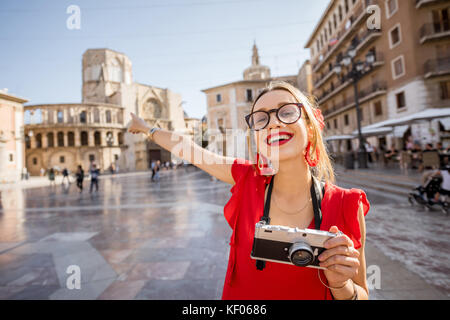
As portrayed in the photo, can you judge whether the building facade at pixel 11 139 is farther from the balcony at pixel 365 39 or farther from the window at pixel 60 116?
the balcony at pixel 365 39

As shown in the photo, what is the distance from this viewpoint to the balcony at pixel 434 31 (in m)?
15.5

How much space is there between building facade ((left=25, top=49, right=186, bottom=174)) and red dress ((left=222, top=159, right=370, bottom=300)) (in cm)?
4071

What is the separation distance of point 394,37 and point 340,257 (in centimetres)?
2381

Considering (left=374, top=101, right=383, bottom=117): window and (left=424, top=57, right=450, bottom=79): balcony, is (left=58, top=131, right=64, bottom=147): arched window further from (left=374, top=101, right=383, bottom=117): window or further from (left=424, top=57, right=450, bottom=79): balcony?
(left=424, top=57, right=450, bottom=79): balcony

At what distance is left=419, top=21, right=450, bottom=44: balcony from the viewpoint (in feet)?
50.9

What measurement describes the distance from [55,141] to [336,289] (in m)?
52.0

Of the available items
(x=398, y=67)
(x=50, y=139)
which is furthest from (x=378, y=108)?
(x=50, y=139)

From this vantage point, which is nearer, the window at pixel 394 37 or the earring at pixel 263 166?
the earring at pixel 263 166

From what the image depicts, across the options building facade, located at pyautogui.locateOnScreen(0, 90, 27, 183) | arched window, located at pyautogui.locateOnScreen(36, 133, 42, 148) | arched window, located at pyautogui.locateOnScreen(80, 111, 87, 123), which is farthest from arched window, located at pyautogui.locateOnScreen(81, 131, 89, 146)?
building facade, located at pyautogui.locateOnScreen(0, 90, 27, 183)

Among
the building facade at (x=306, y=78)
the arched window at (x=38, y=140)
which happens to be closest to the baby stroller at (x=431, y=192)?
the building facade at (x=306, y=78)

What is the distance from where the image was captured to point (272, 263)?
103cm

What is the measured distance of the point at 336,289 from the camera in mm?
834

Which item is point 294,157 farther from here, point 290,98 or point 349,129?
point 349,129
